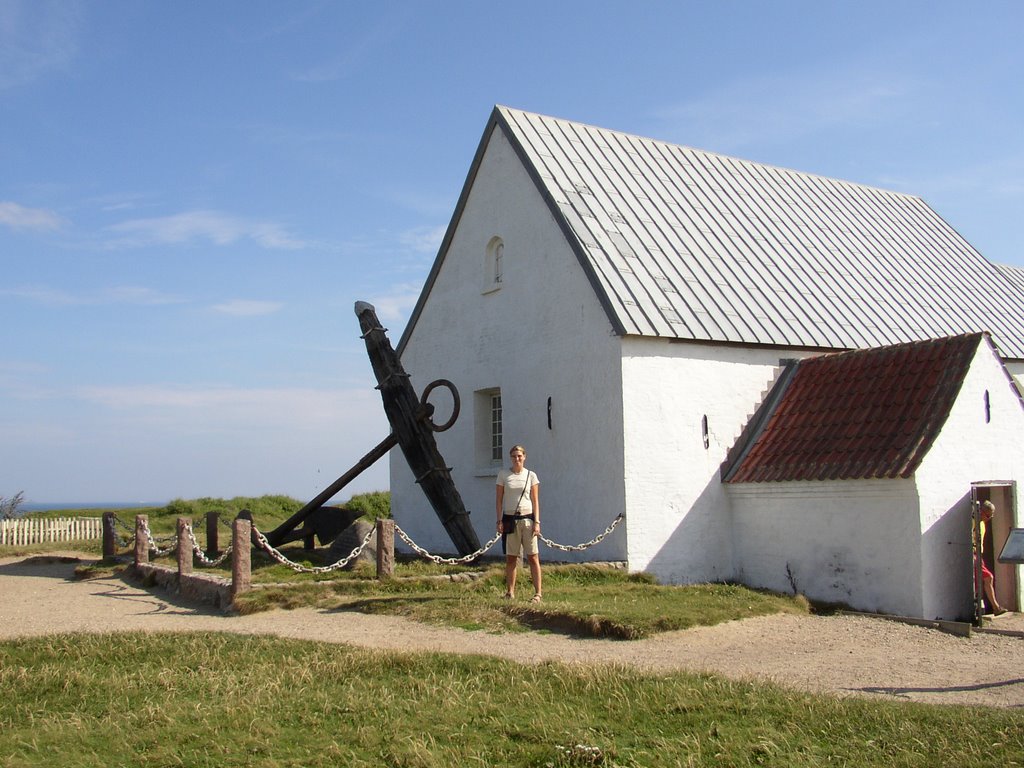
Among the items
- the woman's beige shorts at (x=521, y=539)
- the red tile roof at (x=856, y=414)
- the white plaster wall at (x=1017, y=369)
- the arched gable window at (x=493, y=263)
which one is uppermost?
the arched gable window at (x=493, y=263)

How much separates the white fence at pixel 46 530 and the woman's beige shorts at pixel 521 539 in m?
17.3

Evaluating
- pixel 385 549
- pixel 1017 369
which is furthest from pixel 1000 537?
pixel 385 549

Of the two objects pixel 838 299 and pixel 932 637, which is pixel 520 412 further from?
pixel 932 637

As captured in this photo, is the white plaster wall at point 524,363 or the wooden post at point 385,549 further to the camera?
the white plaster wall at point 524,363

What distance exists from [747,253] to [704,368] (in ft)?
12.0

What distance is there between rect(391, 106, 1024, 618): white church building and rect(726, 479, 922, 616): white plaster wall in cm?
3

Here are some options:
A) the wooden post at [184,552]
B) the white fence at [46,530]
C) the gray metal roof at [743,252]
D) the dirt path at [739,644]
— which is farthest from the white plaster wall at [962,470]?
the white fence at [46,530]

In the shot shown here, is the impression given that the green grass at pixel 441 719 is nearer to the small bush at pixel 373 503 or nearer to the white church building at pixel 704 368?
the white church building at pixel 704 368

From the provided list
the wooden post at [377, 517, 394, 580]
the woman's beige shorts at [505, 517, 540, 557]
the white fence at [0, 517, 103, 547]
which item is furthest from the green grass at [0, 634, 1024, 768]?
the white fence at [0, 517, 103, 547]

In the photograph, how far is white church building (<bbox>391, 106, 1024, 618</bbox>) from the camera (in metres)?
13.1

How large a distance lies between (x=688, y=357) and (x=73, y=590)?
9.93m

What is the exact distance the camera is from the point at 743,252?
18.0 metres

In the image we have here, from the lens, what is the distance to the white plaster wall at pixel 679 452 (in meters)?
14.6

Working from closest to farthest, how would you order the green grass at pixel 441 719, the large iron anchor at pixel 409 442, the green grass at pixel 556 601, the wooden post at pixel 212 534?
the green grass at pixel 441 719 → the green grass at pixel 556 601 → the large iron anchor at pixel 409 442 → the wooden post at pixel 212 534
